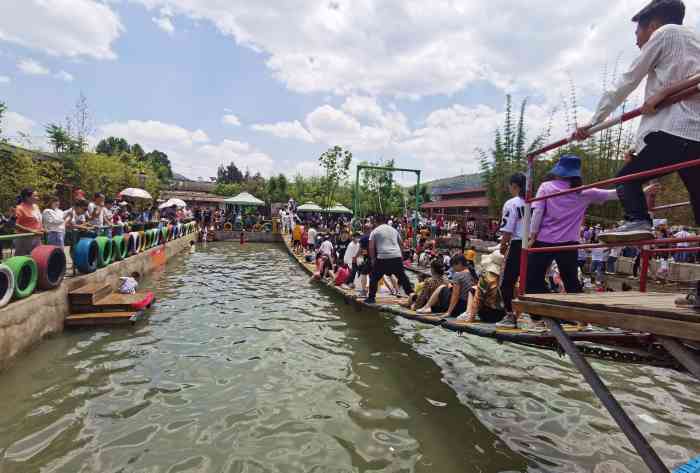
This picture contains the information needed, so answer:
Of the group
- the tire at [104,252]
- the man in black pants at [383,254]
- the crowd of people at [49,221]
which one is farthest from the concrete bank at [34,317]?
the man in black pants at [383,254]

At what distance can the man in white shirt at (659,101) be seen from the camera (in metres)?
2.06

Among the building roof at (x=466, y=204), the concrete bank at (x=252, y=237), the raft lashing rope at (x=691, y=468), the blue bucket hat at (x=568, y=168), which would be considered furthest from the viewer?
the building roof at (x=466, y=204)

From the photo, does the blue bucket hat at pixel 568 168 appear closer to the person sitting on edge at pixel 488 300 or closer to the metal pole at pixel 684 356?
the person sitting on edge at pixel 488 300

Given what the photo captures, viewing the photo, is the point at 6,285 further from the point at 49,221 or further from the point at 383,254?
the point at 383,254

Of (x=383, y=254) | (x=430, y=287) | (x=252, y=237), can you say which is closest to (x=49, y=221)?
(x=383, y=254)

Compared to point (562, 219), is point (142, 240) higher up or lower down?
lower down

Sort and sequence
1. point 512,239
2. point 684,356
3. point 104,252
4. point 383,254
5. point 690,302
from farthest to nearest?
point 104,252
point 383,254
point 512,239
point 690,302
point 684,356

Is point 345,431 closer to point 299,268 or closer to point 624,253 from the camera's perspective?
point 299,268

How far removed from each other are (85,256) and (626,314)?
29.6 feet

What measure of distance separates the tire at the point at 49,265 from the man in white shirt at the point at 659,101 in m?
7.47

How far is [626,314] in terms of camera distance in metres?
2.04

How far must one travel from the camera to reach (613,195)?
3396 mm

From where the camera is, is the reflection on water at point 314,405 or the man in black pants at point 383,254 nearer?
the reflection on water at point 314,405

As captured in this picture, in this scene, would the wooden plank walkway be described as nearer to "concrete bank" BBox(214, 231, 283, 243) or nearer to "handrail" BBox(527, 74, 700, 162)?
"handrail" BBox(527, 74, 700, 162)
